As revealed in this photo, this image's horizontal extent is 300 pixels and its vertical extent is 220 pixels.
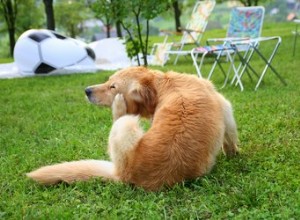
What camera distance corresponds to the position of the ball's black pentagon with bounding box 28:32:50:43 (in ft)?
34.1

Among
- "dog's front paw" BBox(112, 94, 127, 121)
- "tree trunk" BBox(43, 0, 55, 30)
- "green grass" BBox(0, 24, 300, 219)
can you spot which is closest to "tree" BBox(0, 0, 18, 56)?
"tree trunk" BBox(43, 0, 55, 30)

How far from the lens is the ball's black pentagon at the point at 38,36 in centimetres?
1039

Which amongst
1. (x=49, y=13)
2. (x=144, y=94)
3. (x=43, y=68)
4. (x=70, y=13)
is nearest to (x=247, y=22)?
(x=43, y=68)

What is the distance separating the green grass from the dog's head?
0.63m

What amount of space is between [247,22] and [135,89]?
7103mm

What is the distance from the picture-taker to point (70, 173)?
326 cm

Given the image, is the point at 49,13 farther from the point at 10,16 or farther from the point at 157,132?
the point at 157,132

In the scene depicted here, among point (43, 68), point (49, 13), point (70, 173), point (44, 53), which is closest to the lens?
point (70, 173)

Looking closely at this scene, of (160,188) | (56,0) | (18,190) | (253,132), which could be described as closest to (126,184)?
(160,188)

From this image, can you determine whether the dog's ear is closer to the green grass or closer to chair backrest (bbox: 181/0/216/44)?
the green grass

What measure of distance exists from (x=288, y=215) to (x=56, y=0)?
1206 inches

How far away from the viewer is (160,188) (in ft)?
9.84

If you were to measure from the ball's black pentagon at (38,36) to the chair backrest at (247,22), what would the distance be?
13.7 feet

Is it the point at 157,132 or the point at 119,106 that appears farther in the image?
the point at 119,106
